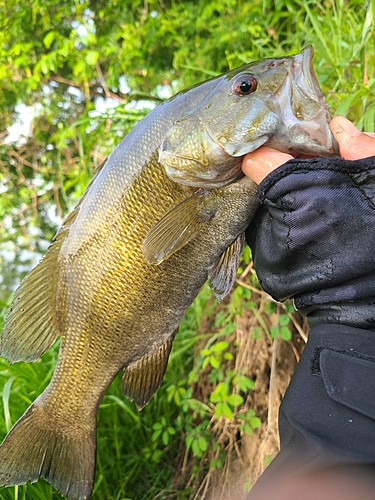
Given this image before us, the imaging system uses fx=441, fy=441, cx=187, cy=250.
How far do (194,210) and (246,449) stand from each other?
5.45 ft

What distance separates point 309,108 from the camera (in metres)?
1.31

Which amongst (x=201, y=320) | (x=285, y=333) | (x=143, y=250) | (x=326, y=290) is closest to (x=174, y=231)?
(x=143, y=250)

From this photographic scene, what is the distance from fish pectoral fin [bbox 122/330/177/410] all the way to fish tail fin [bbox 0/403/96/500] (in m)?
0.22

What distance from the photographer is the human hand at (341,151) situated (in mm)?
1234

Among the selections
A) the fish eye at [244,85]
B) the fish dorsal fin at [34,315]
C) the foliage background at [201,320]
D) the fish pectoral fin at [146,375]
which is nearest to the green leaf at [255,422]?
the foliage background at [201,320]

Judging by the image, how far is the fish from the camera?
139 cm

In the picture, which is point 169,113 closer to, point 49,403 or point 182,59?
point 49,403

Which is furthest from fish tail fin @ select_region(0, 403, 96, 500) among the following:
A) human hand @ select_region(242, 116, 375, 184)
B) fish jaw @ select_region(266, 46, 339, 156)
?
fish jaw @ select_region(266, 46, 339, 156)

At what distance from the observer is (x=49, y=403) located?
1666 millimetres

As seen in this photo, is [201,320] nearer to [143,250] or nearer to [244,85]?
[143,250]

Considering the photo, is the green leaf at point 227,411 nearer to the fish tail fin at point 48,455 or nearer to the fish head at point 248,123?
the fish tail fin at point 48,455

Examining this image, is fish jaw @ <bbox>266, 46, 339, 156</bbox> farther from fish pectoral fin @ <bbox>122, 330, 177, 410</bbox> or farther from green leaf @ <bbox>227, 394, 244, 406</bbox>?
green leaf @ <bbox>227, 394, 244, 406</bbox>

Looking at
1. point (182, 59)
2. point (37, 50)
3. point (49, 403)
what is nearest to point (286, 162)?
point (49, 403)

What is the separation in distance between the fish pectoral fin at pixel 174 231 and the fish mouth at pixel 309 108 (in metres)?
0.38
